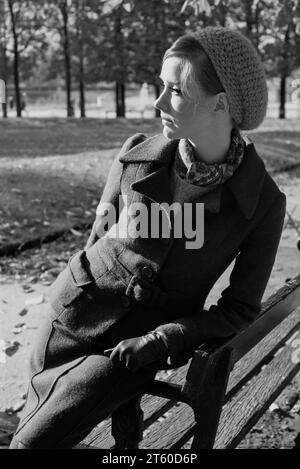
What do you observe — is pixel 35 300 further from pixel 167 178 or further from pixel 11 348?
pixel 167 178

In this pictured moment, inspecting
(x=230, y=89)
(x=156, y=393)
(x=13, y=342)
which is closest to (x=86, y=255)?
(x=156, y=393)

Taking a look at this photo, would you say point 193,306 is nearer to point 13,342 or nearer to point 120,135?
point 13,342

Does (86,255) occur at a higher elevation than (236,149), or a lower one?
lower

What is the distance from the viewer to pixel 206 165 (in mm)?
2125

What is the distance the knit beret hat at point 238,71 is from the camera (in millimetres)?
2053

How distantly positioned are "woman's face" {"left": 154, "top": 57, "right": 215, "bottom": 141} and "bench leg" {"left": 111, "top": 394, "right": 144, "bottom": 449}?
81 centimetres

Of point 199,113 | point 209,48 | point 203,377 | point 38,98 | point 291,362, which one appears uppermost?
point 209,48

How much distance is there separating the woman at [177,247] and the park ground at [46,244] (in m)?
1.34

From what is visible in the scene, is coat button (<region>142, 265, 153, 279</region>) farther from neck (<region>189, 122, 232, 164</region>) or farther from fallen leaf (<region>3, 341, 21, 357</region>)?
fallen leaf (<region>3, 341, 21, 357</region>)

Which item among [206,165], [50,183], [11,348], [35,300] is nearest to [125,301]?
[206,165]

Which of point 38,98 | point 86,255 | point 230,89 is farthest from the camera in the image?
point 38,98

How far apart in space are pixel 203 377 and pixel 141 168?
2.10 feet

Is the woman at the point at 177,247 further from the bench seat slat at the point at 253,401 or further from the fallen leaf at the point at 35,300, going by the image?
the fallen leaf at the point at 35,300

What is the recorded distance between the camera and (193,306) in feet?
7.22
